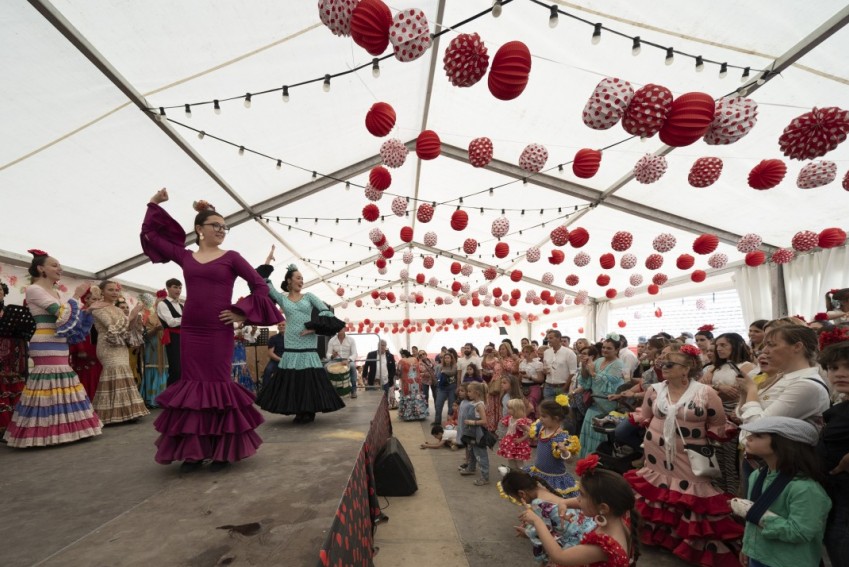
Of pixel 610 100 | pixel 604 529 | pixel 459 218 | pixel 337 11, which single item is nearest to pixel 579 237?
pixel 459 218

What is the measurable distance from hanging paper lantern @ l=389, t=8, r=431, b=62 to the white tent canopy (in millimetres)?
729

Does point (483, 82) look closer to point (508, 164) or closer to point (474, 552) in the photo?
point (508, 164)

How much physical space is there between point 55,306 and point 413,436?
581cm

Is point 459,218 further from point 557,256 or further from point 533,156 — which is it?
point 557,256

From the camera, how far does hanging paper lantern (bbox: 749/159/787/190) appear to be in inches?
155

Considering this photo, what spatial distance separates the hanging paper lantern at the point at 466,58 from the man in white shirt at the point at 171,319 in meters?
3.66

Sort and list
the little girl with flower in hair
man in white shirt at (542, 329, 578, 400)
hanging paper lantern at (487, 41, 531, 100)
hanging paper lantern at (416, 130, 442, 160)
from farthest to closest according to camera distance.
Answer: man in white shirt at (542, 329, 578, 400) → hanging paper lantern at (416, 130, 442, 160) → hanging paper lantern at (487, 41, 531, 100) → the little girl with flower in hair

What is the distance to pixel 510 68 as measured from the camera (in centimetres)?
282

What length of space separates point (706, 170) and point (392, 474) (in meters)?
4.37

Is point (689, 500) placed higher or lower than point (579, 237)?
lower

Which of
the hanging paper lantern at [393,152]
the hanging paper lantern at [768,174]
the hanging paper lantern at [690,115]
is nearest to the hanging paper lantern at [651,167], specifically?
the hanging paper lantern at [768,174]

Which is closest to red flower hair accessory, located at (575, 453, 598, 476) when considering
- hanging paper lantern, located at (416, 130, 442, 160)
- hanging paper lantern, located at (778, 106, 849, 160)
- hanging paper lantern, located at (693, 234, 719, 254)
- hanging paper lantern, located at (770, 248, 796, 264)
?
hanging paper lantern, located at (778, 106, 849, 160)

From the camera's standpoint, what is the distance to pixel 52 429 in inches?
120

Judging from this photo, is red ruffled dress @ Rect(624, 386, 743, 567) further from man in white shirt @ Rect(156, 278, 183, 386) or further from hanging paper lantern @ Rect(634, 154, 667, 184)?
man in white shirt @ Rect(156, 278, 183, 386)
